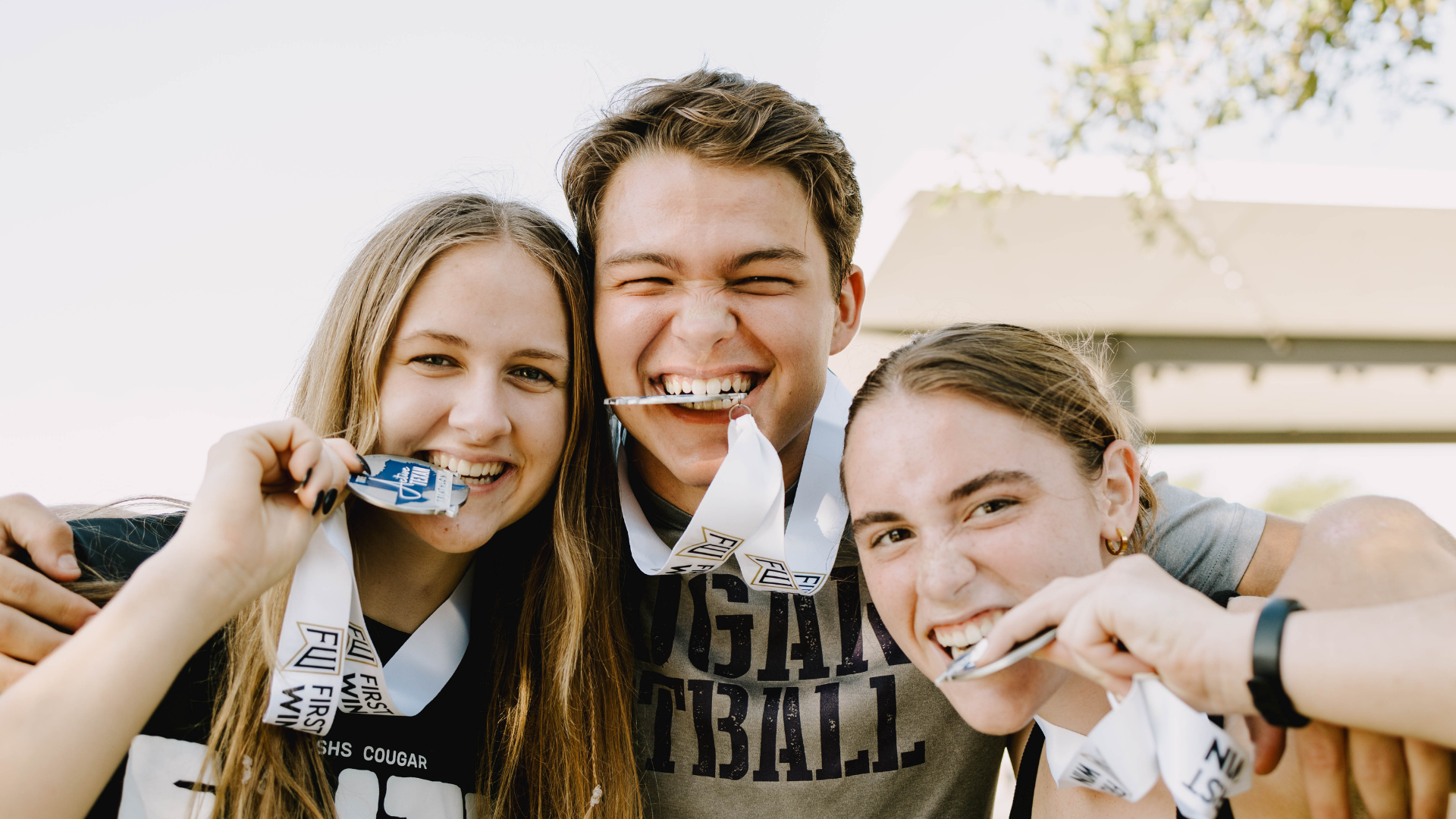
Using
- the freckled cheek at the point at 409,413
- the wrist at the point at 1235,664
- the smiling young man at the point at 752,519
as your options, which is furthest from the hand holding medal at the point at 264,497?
the wrist at the point at 1235,664

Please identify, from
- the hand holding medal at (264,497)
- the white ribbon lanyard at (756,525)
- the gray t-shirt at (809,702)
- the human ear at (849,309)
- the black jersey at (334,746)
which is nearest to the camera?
the hand holding medal at (264,497)

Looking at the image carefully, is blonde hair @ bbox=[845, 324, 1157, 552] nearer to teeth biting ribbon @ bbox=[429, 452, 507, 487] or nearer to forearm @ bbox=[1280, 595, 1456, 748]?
forearm @ bbox=[1280, 595, 1456, 748]

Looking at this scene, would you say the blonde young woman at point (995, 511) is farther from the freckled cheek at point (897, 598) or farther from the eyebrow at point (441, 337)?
the eyebrow at point (441, 337)

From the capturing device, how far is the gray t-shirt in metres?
2.68

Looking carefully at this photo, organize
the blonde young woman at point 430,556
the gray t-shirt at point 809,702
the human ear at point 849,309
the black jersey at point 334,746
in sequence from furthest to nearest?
the human ear at point 849,309
the gray t-shirt at point 809,702
the black jersey at point 334,746
the blonde young woman at point 430,556

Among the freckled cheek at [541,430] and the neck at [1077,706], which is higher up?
the freckled cheek at [541,430]

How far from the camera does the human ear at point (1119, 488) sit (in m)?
2.22

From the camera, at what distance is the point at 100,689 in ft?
5.30

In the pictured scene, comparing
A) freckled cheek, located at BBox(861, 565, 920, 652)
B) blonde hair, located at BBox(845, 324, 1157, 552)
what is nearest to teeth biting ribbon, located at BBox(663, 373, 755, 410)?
blonde hair, located at BBox(845, 324, 1157, 552)

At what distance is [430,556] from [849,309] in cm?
158

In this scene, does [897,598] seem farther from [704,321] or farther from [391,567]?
[391,567]

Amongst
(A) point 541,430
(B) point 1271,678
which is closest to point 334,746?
(A) point 541,430

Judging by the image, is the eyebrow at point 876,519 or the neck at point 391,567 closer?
the eyebrow at point 876,519

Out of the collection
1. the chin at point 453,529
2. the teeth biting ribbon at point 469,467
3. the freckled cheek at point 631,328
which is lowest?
the chin at point 453,529
